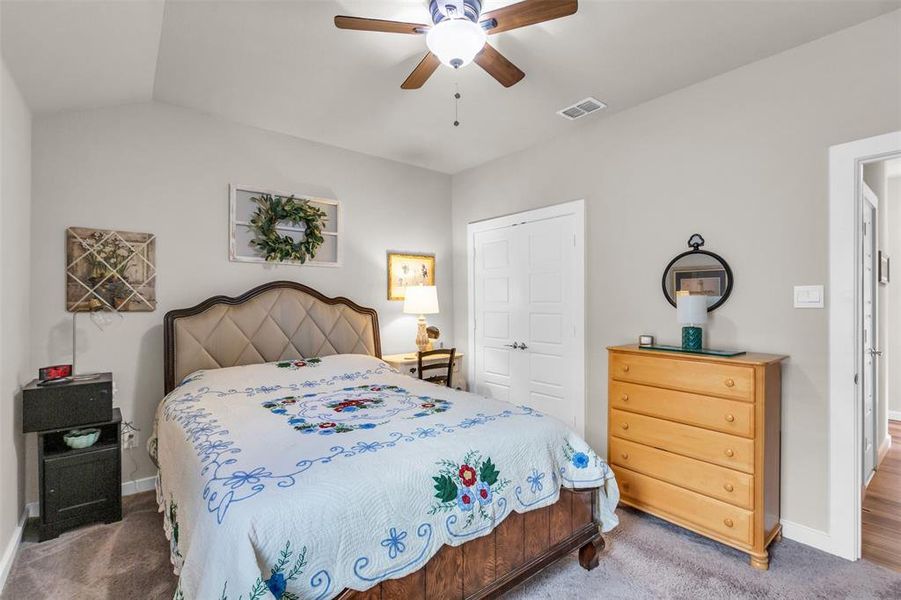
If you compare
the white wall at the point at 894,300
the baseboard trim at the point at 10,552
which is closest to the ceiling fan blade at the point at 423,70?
the baseboard trim at the point at 10,552

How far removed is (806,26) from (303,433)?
3.31 metres

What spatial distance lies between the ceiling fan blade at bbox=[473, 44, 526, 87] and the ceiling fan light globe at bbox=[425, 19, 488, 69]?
0.48ft

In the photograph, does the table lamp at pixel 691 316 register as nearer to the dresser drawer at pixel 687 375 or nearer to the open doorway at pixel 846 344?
the dresser drawer at pixel 687 375

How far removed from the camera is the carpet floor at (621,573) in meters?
2.06

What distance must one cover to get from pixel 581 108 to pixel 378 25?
6.23 ft

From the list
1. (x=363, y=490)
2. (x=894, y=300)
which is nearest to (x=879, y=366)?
(x=894, y=300)

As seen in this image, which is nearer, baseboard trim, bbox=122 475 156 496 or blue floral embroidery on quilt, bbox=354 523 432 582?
blue floral embroidery on quilt, bbox=354 523 432 582

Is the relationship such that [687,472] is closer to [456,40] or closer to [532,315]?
[532,315]

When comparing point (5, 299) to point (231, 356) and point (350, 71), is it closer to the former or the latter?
point (231, 356)

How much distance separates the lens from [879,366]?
11.9 feet

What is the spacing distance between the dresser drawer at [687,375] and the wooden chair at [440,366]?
5.27 feet

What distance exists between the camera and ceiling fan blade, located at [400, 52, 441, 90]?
2185mm

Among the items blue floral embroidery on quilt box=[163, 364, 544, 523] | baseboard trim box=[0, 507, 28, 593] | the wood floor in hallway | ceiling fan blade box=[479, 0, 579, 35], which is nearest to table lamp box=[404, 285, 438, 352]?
blue floral embroidery on quilt box=[163, 364, 544, 523]

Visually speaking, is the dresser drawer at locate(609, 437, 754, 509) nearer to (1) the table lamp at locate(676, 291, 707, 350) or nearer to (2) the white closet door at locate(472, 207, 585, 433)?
(1) the table lamp at locate(676, 291, 707, 350)
